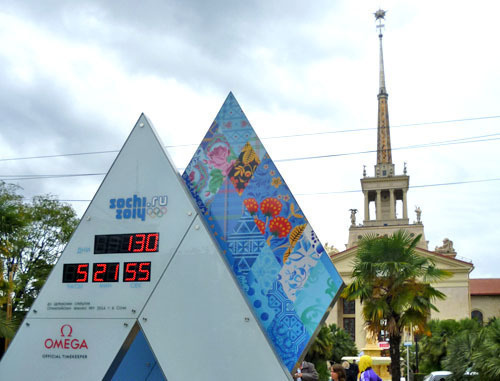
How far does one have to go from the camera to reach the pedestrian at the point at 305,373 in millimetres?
10328

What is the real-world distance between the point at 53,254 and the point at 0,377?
101ft

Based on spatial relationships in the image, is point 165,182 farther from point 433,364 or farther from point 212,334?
point 433,364

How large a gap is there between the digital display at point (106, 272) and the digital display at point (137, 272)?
6.8 inches

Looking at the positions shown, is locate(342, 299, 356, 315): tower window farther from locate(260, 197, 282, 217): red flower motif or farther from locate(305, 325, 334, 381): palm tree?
locate(260, 197, 282, 217): red flower motif

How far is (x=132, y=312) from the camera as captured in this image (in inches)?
405

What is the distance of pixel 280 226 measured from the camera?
35.2 feet

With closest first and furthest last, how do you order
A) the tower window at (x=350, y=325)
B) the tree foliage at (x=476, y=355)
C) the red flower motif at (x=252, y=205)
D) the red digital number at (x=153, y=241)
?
the red digital number at (x=153, y=241), the red flower motif at (x=252, y=205), the tree foliage at (x=476, y=355), the tower window at (x=350, y=325)

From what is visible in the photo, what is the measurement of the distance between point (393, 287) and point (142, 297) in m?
13.1

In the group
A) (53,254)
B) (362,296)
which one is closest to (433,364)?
(362,296)

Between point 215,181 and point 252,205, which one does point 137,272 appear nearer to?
point 215,181

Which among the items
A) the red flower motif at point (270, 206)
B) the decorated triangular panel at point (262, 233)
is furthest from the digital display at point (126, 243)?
the red flower motif at point (270, 206)

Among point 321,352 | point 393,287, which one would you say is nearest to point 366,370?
point 393,287

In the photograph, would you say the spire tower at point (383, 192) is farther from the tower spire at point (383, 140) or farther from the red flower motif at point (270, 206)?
the red flower motif at point (270, 206)

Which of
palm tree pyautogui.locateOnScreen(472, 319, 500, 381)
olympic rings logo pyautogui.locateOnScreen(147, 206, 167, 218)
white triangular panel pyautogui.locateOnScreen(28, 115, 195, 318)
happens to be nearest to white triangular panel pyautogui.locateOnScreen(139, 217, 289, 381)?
white triangular panel pyautogui.locateOnScreen(28, 115, 195, 318)
